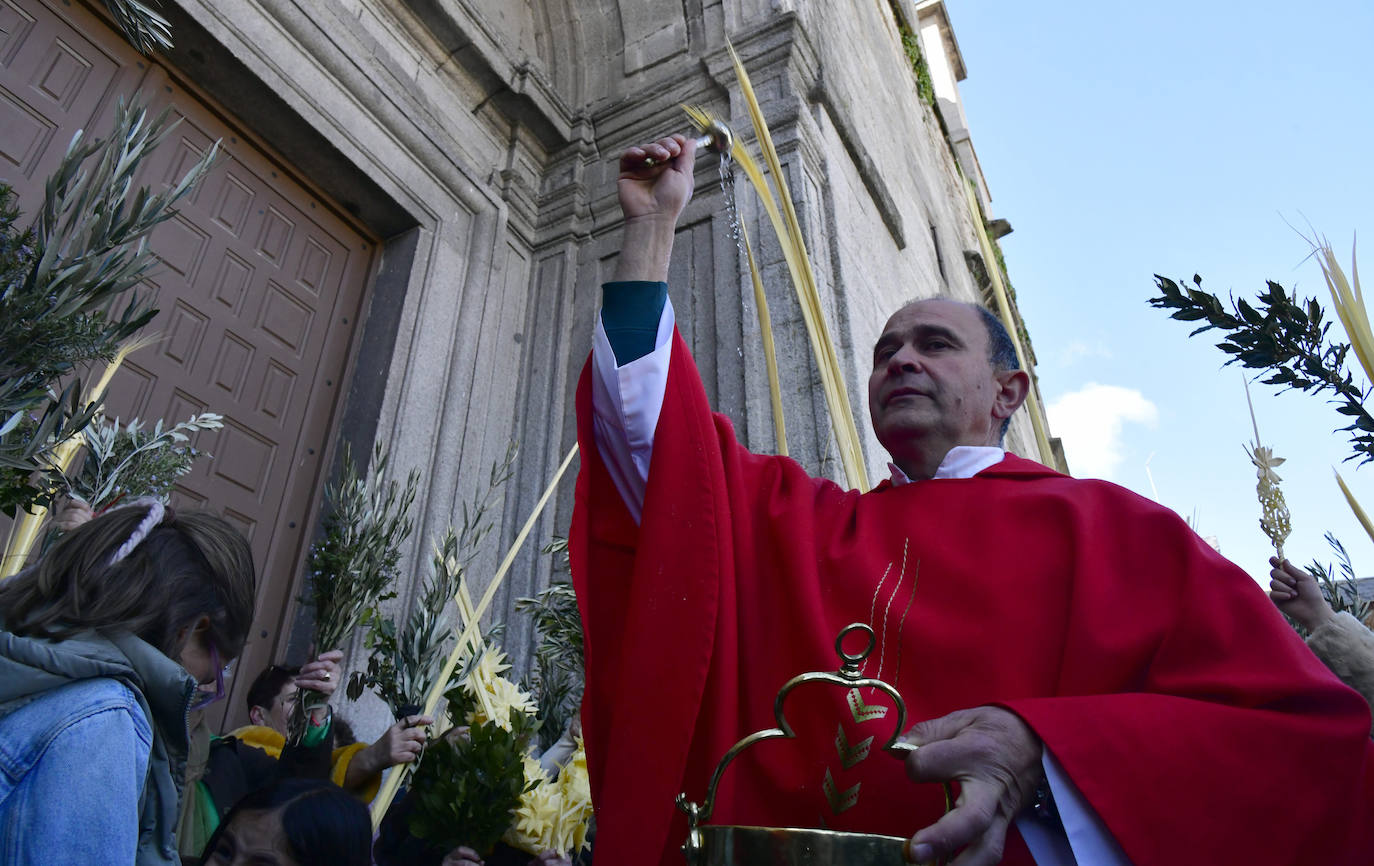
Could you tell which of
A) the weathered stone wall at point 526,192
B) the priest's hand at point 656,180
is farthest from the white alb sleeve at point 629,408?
the weathered stone wall at point 526,192

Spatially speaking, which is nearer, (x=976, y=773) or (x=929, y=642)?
(x=976, y=773)

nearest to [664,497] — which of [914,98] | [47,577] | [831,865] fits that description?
[831,865]

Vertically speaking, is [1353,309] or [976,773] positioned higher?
[1353,309]

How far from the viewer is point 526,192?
557 cm

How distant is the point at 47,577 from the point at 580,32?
5.79m

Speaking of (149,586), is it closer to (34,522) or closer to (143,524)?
(143,524)

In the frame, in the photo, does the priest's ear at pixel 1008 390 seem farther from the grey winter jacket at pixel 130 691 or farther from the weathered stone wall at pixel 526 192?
the weathered stone wall at pixel 526 192

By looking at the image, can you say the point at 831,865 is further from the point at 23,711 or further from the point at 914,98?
the point at 914,98

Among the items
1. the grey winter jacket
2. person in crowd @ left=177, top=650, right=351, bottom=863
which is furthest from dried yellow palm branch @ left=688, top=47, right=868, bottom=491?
the grey winter jacket

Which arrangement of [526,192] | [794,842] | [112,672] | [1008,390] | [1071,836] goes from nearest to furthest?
[794,842], [1071,836], [112,672], [1008,390], [526,192]

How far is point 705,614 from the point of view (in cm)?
129

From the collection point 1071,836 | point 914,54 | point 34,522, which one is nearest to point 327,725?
Answer: point 34,522

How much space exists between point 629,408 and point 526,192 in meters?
4.48

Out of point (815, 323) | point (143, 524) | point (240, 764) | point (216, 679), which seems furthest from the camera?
point (815, 323)
